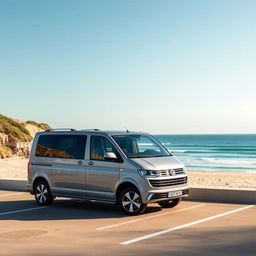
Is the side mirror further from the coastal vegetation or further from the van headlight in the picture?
the coastal vegetation

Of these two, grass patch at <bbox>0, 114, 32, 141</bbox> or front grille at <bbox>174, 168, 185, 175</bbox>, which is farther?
grass patch at <bbox>0, 114, 32, 141</bbox>

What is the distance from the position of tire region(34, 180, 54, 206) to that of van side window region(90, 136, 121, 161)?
189cm

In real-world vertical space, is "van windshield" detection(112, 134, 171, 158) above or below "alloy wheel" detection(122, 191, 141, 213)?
above

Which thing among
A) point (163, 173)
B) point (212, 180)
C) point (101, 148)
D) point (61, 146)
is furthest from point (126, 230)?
point (212, 180)

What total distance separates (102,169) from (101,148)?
0.56m

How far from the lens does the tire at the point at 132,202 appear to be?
1248cm

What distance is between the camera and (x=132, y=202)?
1257cm

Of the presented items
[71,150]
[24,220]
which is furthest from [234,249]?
[71,150]

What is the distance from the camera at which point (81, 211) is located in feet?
44.7

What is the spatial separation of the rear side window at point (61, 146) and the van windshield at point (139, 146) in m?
1.07

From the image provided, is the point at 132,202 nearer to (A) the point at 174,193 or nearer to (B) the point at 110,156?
(A) the point at 174,193

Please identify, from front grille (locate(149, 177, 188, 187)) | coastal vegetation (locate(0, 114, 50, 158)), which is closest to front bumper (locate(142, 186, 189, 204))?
front grille (locate(149, 177, 188, 187))

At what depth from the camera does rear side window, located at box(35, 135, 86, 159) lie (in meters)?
13.9

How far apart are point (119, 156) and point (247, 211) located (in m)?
3.32
